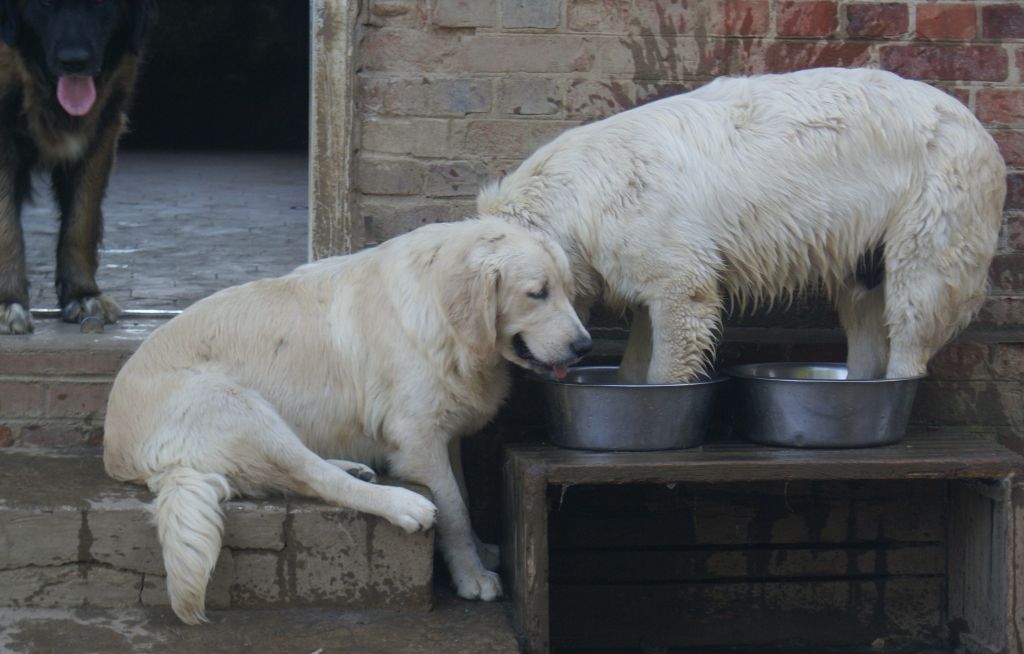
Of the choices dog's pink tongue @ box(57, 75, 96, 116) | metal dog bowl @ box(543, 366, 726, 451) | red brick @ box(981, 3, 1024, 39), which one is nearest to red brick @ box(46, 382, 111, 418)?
dog's pink tongue @ box(57, 75, 96, 116)

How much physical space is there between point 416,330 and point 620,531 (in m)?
1.20

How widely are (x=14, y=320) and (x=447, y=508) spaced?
1.84 m

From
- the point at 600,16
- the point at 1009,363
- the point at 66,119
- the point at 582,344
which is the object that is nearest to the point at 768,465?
the point at 582,344

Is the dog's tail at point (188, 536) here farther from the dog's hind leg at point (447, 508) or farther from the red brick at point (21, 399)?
the red brick at point (21, 399)

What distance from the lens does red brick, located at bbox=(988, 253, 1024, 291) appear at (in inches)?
181

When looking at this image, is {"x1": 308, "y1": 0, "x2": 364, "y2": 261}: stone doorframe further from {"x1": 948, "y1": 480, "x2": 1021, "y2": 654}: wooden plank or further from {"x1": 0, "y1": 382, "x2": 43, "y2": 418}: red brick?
{"x1": 948, "y1": 480, "x2": 1021, "y2": 654}: wooden plank

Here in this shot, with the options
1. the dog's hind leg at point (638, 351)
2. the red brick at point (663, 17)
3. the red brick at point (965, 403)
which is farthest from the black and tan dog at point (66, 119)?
the red brick at point (965, 403)

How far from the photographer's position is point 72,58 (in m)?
4.79

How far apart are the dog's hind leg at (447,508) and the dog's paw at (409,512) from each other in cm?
19

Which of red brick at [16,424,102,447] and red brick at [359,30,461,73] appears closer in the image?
red brick at [16,424,102,447]

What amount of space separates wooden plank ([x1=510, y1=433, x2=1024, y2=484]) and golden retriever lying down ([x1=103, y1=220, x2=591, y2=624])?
12.1 inches

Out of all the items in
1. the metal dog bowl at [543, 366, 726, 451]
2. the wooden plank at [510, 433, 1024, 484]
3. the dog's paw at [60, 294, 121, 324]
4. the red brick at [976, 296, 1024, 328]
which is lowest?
the wooden plank at [510, 433, 1024, 484]

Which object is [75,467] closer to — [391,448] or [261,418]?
[261,418]

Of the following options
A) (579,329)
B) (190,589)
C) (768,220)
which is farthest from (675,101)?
(190,589)
